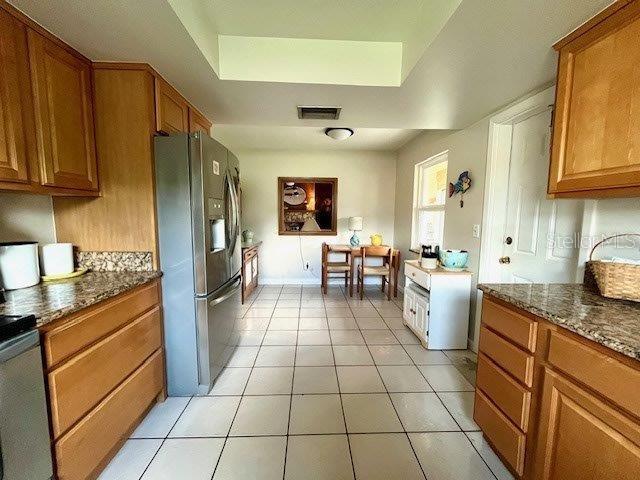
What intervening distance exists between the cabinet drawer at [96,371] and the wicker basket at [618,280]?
233cm

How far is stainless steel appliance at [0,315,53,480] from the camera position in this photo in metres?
0.82

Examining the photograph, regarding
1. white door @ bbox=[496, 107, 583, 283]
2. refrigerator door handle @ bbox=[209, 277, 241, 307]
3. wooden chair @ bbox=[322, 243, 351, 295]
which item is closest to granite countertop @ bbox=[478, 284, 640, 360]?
white door @ bbox=[496, 107, 583, 283]

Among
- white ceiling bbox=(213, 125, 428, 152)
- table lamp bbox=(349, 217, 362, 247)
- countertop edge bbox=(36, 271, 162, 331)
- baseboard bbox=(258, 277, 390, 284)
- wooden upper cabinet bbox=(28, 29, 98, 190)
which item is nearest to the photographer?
countertop edge bbox=(36, 271, 162, 331)

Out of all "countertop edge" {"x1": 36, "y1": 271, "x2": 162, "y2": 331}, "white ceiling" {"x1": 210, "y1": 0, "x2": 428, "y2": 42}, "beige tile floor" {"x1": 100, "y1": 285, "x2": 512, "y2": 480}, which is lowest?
"beige tile floor" {"x1": 100, "y1": 285, "x2": 512, "y2": 480}

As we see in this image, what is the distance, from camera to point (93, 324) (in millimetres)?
1175

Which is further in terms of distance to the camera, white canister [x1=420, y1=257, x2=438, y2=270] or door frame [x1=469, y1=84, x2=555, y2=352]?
white canister [x1=420, y1=257, x2=438, y2=270]

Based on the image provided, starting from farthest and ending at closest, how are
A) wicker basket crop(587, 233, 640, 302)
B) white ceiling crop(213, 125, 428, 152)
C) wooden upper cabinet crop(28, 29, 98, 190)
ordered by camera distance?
white ceiling crop(213, 125, 428, 152) → wooden upper cabinet crop(28, 29, 98, 190) → wicker basket crop(587, 233, 640, 302)

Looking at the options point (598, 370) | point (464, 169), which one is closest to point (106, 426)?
point (598, 370)

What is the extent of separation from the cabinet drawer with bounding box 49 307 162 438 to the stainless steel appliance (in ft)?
0.21

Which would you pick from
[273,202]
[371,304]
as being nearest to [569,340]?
[371,304]

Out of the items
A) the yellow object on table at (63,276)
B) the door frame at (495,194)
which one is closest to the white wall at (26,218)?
the yellow object on table at (63,276)

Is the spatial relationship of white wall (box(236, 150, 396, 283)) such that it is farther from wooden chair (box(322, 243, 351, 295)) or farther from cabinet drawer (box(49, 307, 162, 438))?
cabinet drawer (box(49, 307, 162, 438))

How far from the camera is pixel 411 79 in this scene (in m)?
1.70

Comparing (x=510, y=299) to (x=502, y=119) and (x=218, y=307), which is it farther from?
(x=218, y=307)
